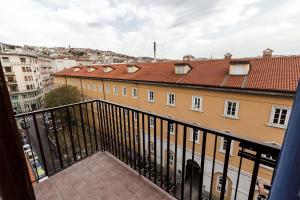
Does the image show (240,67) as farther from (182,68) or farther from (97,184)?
(97,184)

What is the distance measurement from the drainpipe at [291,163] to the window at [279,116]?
6691 millimetres

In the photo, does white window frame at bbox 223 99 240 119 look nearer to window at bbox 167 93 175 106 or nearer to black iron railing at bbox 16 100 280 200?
black iron railing at bbox 16 100 280 200

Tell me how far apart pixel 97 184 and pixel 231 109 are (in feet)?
21.7

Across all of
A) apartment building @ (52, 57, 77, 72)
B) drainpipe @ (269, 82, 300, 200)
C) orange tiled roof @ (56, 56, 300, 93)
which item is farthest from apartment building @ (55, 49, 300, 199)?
apartment building @ (52, 57, 77, 72)

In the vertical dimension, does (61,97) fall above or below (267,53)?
below

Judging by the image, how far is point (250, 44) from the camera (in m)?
3.59

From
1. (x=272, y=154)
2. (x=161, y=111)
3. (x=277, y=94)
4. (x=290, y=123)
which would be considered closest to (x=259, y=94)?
(x=277, y=94)

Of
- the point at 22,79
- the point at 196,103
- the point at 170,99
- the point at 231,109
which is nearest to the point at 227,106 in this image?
the point at 231,109

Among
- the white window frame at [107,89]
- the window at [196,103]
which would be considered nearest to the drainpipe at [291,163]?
the window at [196,103]

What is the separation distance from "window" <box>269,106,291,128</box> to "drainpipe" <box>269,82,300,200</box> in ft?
22.0

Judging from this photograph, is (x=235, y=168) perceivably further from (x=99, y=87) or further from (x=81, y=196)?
(x=99, y=87)

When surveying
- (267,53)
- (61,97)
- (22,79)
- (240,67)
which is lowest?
(61,97)

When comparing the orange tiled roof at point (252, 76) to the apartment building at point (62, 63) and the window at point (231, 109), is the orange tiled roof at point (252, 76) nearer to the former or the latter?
the window at point (231, 109)

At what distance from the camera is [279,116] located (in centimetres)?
563
